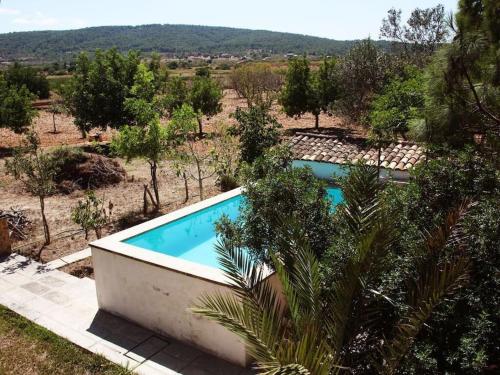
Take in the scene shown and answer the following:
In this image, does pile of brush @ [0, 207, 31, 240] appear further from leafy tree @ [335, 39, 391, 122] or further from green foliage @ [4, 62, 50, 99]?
green foliage @ [4, 62, 50, 99]

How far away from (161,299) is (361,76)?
2040 cm

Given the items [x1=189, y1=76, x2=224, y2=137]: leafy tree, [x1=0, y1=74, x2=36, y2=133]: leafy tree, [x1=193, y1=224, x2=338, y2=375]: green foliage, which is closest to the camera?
[x1=193, y1=224, x2=338, y2=375]: green foliage

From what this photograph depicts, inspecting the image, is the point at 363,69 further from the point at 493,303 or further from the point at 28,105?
the point at 493,303

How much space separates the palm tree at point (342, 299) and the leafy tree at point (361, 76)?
2054cm

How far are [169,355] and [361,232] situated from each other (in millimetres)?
4166

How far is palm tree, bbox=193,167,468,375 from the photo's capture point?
4410 millimetres

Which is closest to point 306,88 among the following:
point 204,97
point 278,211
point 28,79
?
point 204,97

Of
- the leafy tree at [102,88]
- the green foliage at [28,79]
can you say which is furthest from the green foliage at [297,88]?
the green foliage at [28,79]

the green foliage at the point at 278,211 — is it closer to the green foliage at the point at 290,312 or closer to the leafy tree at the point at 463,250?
the green foliage at the point at 290,312

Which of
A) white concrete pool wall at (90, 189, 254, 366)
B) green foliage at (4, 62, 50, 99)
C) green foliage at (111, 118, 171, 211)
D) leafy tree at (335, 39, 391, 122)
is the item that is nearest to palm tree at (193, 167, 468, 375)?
white concrete pool wall at (90, 189, 254, 366)

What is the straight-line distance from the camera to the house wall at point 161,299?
7559 millimetres

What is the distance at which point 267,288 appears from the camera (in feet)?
18.0

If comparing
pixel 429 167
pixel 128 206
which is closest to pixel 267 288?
pixel 429 167

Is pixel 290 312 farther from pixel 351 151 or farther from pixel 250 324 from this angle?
pixel 351 151
